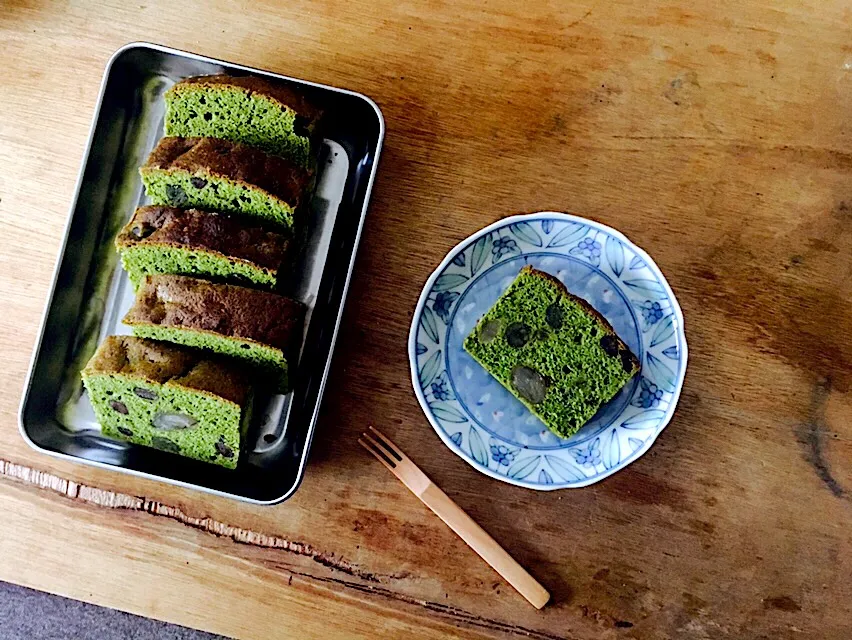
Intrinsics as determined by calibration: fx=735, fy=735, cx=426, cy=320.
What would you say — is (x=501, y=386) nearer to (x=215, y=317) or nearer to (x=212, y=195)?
(x=215, y=317)

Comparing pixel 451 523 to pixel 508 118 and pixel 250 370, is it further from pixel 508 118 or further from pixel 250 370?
pixel 508 118

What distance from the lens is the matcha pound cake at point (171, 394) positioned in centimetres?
144

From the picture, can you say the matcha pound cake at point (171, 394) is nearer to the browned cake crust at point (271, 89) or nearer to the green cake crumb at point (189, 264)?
the green cake crumb at point (189, 264)

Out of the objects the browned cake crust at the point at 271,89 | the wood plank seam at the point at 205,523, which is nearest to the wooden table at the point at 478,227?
the wood plank seam at the point at 205,523

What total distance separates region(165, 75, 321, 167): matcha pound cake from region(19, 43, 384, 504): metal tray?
40mm

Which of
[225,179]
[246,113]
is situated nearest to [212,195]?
[225,179]

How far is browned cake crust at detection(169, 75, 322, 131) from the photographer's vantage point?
1.48 meters

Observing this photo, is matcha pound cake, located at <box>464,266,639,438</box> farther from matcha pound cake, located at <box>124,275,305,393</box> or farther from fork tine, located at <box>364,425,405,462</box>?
matcha pound cake, located at <box>124,275,305,393</box>

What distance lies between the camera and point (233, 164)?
1.46 m

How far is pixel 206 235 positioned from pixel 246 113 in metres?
0.27

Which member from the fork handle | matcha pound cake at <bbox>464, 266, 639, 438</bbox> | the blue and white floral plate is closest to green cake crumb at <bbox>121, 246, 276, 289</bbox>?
the blue and white floral plate

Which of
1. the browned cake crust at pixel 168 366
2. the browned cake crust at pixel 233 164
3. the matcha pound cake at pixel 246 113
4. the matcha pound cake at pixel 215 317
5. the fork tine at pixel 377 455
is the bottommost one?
the fork tine at pixel 377 455

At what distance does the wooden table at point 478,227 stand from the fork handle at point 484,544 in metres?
0.04

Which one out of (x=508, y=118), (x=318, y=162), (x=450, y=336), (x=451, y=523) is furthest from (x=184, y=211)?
(x=451, y=523)
